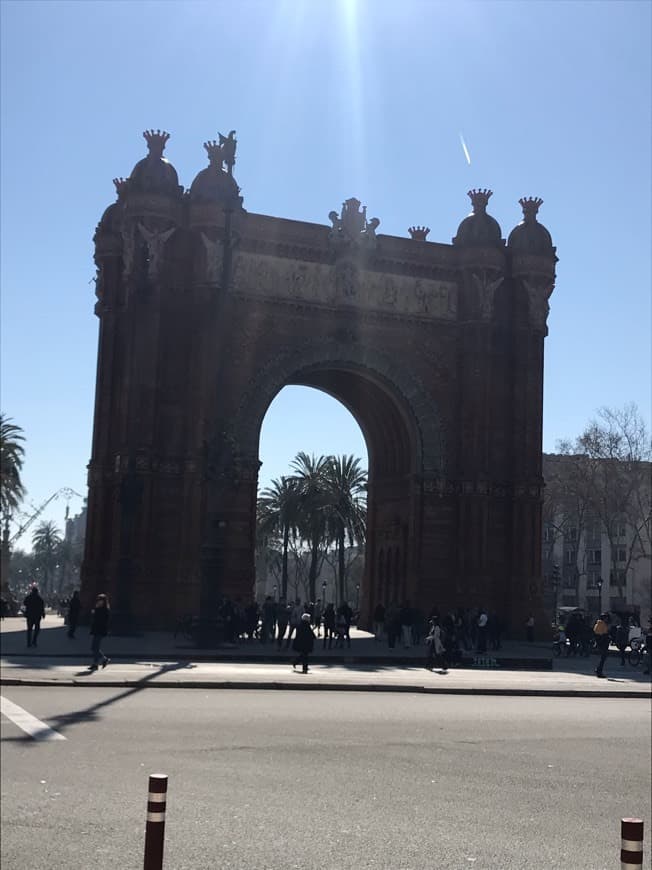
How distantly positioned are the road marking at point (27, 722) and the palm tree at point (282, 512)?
48.3 meters

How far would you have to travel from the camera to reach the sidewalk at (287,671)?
20.6 m

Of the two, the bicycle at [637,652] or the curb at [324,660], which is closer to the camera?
the curb at [324,660]

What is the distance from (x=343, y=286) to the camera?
43031 millimetres

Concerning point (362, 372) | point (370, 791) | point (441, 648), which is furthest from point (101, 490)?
point (370, 791)

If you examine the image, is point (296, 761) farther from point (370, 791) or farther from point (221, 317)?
point (221, 317)

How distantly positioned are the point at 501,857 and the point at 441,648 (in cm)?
1887

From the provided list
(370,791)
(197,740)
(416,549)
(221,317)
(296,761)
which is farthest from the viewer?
(416,549)

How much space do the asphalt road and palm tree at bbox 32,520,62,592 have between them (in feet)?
457

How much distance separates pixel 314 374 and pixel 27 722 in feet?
106

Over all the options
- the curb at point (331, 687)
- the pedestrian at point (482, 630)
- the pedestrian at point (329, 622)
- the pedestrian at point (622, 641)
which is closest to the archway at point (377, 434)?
the pedestrian at point (329, 622)

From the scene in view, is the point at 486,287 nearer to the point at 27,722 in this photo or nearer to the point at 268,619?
the point at 268,619

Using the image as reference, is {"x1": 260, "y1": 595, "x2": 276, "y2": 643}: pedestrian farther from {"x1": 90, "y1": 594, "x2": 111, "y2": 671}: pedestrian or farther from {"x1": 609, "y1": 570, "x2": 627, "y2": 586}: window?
{"x1": 609, "y1": 570, "x2": 627, "y2": 586}: window

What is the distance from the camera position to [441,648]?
26.9 m

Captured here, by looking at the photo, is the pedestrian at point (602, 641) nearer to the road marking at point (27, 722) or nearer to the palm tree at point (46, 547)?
the road marking at point (27, 722)
